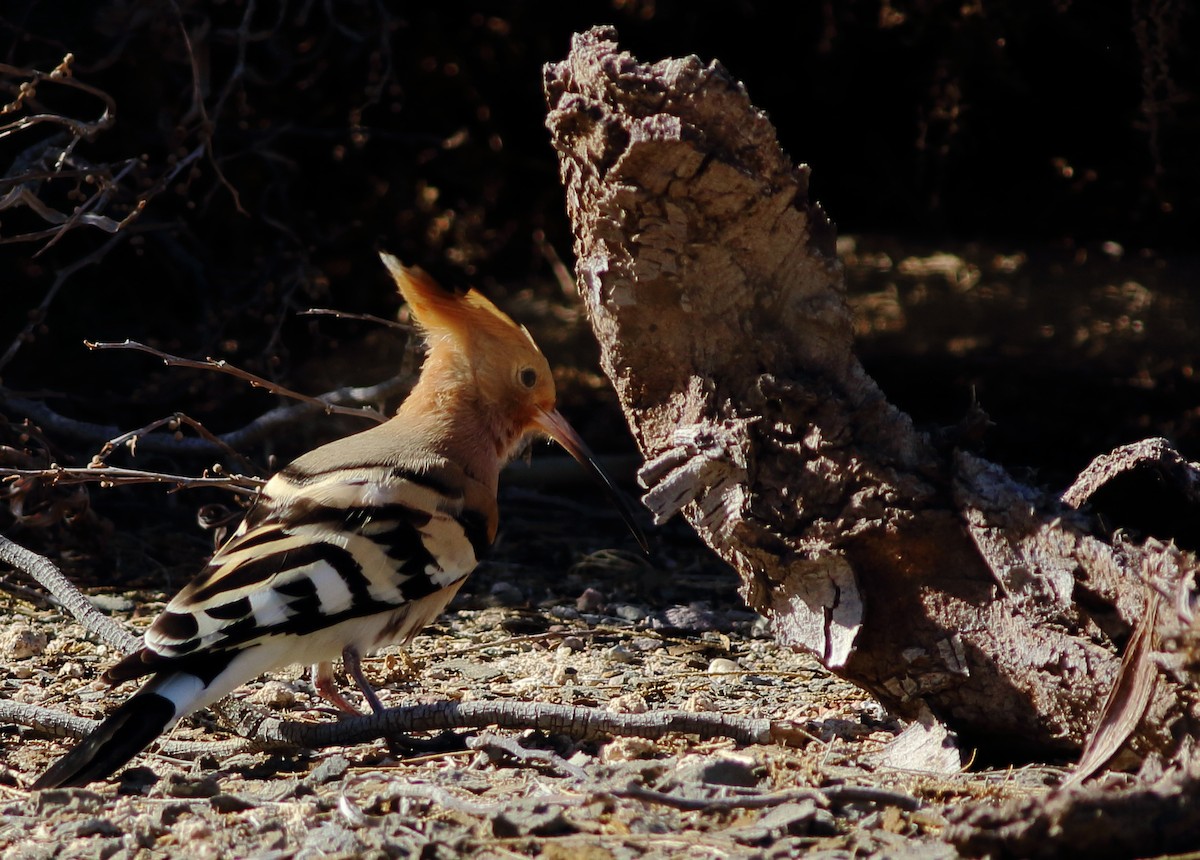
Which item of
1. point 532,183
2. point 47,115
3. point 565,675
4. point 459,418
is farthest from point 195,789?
point 532,183

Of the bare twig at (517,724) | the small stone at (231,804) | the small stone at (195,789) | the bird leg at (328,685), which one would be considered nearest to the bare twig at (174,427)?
the bird leg at (328,685)

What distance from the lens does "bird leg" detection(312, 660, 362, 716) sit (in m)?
3.20

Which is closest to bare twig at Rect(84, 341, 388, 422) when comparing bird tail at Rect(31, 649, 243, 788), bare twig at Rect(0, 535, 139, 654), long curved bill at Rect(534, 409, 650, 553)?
long curved bill at Rect(534, 409, 650, 553)

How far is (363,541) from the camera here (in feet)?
10.3

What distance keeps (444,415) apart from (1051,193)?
11.1ft

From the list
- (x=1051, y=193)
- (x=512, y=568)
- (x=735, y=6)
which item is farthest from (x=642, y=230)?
(x=1051, y=193)

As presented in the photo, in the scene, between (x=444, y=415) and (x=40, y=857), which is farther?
(x=444, y=415)

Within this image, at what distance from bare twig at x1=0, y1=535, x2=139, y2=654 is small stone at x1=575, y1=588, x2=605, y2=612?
1235 mm

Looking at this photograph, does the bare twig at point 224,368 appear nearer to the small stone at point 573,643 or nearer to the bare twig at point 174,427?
the bare twig at point 174,427

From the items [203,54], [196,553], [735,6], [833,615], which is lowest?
[196,553]

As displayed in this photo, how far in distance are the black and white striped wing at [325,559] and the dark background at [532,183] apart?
1.46 metres

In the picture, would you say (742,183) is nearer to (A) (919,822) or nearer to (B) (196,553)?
(A) (919,822)

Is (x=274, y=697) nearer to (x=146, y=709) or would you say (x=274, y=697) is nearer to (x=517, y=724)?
(x=146, y=709)

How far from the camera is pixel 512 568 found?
4469 mm
